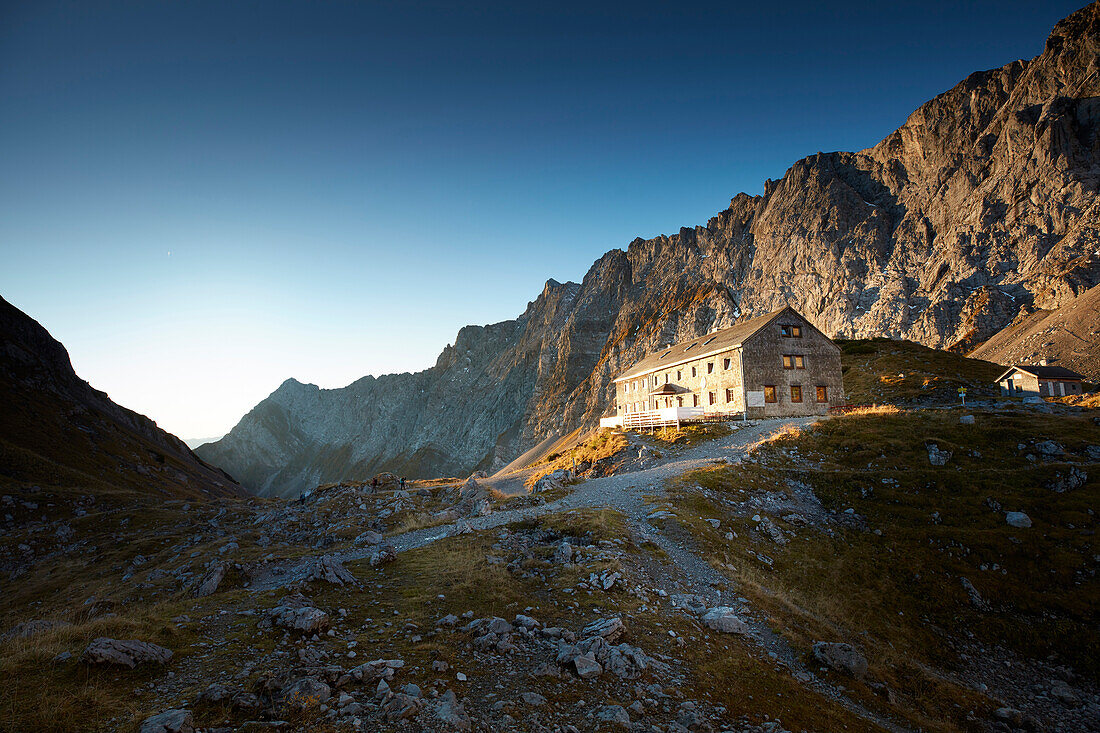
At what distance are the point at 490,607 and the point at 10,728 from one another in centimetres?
797

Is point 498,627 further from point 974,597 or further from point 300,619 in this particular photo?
point 974,597

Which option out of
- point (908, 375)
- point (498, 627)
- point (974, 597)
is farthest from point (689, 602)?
point (908, 375)

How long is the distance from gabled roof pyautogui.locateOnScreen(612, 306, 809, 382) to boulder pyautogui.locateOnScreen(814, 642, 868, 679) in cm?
3705

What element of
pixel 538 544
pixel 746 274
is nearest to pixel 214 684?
pixel 538 544

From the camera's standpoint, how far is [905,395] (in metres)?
57.5

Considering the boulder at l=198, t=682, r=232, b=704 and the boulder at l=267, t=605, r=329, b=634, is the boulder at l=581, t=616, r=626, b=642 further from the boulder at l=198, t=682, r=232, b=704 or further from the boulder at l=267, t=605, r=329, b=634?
the boulder at l=198, t=682, r=232, b=704

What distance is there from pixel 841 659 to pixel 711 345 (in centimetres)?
4344

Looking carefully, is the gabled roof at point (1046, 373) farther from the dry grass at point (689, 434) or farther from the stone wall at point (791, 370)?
the dry grass at point (689, 434)

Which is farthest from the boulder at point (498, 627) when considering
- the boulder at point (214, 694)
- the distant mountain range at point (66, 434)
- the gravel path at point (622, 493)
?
the distant mountain range at point (66, 434)

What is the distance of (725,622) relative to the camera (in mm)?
11422

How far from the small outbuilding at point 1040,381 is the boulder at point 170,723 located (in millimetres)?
84408

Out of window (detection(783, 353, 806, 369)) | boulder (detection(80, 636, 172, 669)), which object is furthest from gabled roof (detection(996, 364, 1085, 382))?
boulder (detection(80, 636, 172, 669))

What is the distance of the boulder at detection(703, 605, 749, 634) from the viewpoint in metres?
11.3

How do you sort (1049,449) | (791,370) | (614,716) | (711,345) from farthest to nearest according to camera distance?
(711,345) → (791,370) → (1049,449) → (614,716)
